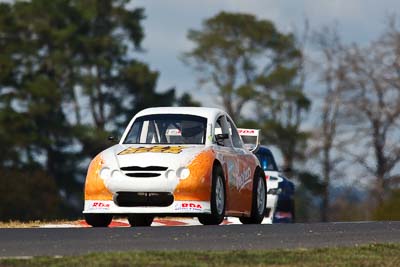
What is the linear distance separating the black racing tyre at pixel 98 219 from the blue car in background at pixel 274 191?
12.2 metres

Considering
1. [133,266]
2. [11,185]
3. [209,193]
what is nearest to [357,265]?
[133,266]

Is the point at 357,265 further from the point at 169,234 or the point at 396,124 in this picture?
the point at 396,124

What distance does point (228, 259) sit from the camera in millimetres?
13094

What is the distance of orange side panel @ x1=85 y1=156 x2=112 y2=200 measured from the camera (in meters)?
19.8

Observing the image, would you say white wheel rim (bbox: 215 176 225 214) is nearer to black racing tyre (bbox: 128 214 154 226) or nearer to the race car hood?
the race car hood

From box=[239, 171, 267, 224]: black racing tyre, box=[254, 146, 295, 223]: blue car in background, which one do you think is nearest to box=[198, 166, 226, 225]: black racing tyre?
box=[239, 171, 267, 224]: black racing tyre

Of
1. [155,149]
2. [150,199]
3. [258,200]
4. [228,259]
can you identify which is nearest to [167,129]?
[155,149]

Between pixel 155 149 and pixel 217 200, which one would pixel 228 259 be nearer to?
pixel 155 149

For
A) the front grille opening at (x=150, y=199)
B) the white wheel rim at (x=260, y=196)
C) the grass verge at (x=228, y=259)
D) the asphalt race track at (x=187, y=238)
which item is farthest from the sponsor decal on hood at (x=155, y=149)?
the grass verge at (x=228, y=259)

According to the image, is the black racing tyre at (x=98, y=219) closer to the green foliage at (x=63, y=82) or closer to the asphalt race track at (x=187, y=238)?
the asphalt race track at (x=187, y=238)

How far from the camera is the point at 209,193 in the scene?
1981 centimetres

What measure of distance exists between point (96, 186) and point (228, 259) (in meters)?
6.98

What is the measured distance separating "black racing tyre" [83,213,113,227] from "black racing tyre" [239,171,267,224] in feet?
7.98

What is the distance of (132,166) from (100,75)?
55858 mm
